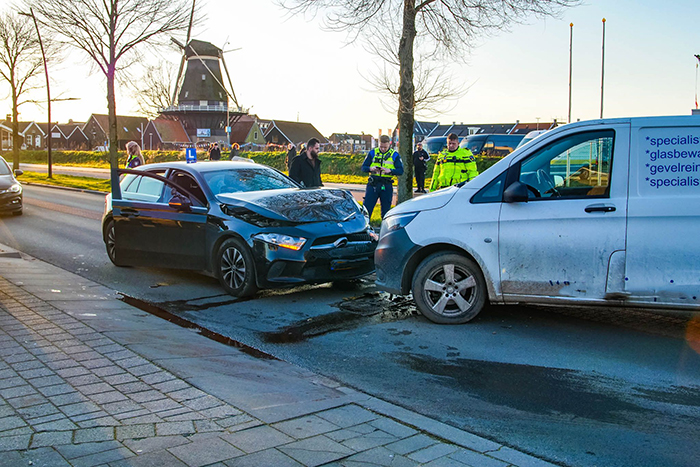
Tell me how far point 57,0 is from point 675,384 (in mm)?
24276

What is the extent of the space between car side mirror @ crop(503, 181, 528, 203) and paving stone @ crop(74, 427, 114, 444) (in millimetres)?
3783

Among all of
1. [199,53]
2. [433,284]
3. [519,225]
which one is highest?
[199,53]

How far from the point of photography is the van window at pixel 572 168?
5703mm

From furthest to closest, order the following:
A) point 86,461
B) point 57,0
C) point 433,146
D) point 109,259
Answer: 1. point 433,146
2. point 57,0
3. point 109,259
4. point 86,461

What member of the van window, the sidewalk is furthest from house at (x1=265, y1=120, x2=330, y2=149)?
the sidewalk

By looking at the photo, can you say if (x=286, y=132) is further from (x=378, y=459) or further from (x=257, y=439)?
(x=378, y=459)

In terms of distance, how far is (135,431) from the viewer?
3613 millimetres

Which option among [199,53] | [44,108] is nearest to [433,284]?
[44,108]

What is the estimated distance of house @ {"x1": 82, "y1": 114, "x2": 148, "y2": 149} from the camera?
9994 cm

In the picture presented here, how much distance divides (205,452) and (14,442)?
971 mm

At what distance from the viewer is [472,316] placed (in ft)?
20.5

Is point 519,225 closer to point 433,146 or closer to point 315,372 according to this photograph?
point 315,372

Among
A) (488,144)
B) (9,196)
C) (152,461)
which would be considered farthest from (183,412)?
(488,144)

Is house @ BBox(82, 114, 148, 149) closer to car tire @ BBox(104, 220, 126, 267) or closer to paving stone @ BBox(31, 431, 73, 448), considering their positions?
car tire @ BBox(104, 220, 126, 267)
